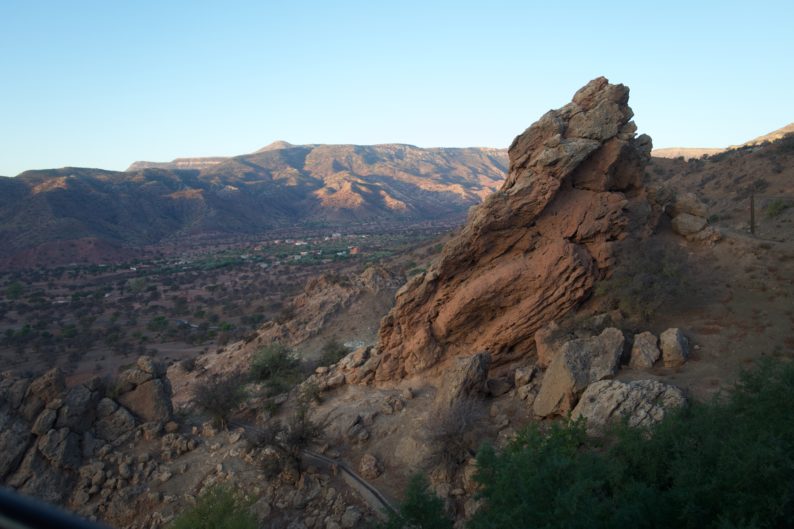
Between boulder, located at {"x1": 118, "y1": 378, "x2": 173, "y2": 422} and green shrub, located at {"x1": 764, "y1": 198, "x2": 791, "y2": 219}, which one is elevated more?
green shrub, located at {"x1": 764, "y1": 198, "x2": 791, "y2": 219}

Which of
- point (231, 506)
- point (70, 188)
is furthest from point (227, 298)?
point (70, 188)

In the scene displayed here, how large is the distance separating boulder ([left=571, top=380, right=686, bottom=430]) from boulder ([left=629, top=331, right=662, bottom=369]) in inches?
47.4

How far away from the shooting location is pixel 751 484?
7184 mm

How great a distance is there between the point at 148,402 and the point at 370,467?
7571 mm

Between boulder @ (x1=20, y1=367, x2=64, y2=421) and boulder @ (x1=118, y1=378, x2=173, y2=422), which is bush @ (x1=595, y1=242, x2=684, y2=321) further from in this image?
boulder @ (x1=20, y1=367, x2=64, y2=421)

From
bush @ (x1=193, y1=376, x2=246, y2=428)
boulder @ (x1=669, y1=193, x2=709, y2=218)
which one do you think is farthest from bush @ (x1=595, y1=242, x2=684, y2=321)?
bush @ (x1=193, y1=376, x2=246, y2=428)

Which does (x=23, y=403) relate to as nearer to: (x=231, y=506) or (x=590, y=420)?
(x=231, y=506)

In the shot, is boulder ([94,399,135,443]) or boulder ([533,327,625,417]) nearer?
boulder ([533,327,625,417])

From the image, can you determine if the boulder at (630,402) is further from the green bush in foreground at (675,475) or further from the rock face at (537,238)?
the rock face at (537,238)

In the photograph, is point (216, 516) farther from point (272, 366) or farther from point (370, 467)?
point (272, 366)

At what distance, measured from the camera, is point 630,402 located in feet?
38.0

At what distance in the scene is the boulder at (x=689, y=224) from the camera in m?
17.3

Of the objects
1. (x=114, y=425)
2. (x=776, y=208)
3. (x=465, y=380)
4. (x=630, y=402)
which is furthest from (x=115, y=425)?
(x=776, y=208)

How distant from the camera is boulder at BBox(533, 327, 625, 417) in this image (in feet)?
41.8
